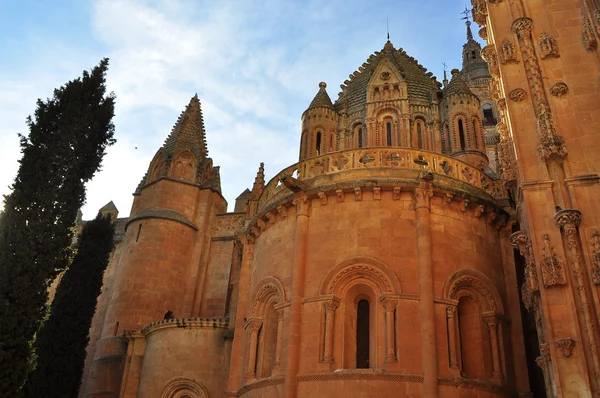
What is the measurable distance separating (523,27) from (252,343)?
36.5 ft

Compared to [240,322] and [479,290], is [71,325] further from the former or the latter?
[479,290]

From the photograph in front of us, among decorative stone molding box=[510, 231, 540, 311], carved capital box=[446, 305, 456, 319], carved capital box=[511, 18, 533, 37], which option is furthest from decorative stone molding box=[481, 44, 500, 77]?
carved capital box=[446, 305, 456, 319]

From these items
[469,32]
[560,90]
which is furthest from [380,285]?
[469,32]

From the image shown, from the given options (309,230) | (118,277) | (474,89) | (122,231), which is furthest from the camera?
(474,89)

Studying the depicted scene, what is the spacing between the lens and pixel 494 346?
543 inches

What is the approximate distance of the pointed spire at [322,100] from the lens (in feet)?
84.6

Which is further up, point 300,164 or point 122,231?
point 122,231

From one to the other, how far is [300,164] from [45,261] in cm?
810

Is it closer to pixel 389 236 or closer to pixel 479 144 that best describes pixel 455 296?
pixel 389 236

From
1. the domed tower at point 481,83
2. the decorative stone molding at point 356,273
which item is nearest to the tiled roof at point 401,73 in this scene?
the domed tower at point 481,83

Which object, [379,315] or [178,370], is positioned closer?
[379,315]

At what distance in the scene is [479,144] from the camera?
23578 millimetres

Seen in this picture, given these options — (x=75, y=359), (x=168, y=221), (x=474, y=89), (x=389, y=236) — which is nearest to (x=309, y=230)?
(x=389, y=236)

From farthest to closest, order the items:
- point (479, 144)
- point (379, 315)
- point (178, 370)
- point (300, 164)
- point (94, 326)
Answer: point (94, 326) → point (479, 144) → point (178, 370) → point (300, 164) → point (379, 315)
